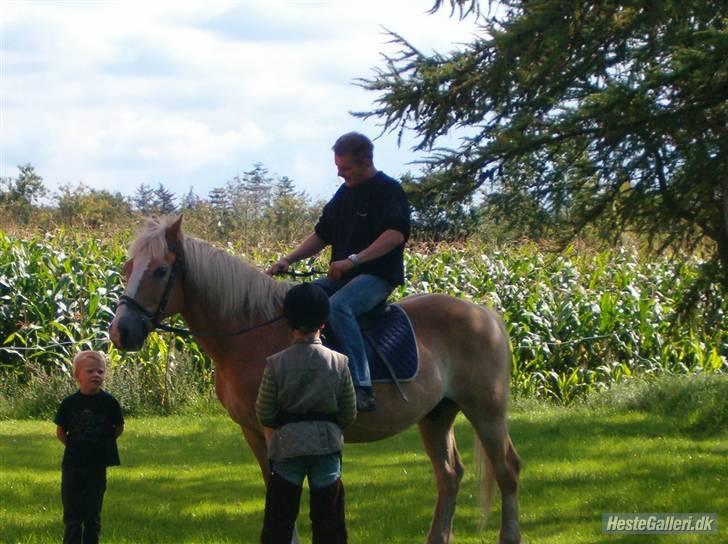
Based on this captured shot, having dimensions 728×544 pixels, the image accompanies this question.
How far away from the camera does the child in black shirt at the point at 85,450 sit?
6.41 m

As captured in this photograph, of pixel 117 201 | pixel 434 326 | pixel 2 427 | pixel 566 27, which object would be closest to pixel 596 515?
pixel 434 326

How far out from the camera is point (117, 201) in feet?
142

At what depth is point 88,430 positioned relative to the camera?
21.1 ft

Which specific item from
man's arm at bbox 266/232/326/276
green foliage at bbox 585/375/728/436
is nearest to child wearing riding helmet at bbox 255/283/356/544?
man's arm at bbox 266/232/326/276

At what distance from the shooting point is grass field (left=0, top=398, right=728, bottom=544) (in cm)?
792

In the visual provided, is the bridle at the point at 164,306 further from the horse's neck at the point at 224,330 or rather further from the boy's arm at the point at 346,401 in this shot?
the boy's arm at the point at 346,401

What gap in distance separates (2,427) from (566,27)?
8475mm

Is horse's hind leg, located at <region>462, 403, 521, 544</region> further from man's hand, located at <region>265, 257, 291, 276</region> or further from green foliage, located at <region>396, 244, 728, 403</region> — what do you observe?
green foliage, located at <region>396, 244, 728, 403</region>

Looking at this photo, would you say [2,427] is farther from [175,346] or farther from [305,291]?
[305,291]

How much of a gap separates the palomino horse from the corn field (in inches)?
262

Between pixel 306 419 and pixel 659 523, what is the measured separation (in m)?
3.60

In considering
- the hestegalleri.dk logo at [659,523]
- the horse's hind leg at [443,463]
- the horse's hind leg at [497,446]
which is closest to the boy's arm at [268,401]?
the horse's hind leg at [443,463]

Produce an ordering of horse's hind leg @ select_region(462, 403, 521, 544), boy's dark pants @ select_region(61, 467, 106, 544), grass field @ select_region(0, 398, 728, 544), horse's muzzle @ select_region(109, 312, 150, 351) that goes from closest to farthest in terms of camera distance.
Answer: horse's muzzle @ select_region(109, 312, 150, 351) < boy's dark pants @ select_region(61, 467, 106, 544) < horse's hind leg @ select_region(462, 403, 521, 544) < grass field @ select_region(0, 398, 728, 544)

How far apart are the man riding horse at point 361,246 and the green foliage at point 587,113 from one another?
164cm
